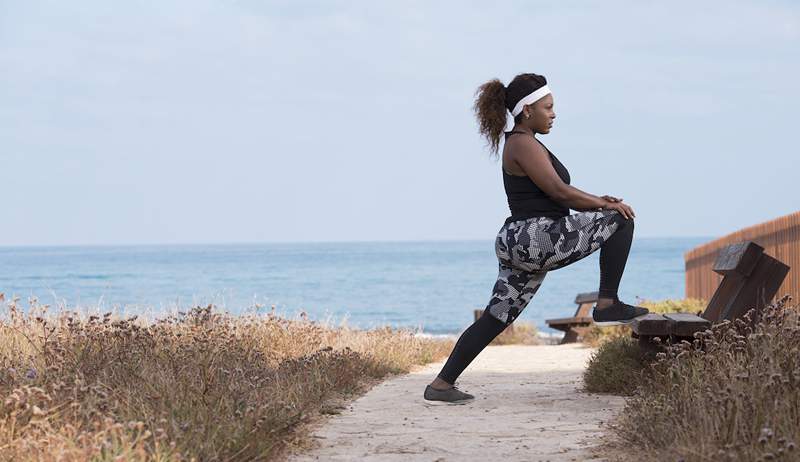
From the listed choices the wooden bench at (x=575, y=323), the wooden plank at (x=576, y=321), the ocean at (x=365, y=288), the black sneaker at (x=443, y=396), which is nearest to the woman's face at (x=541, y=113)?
the black sneaker at (x=443, y=396)

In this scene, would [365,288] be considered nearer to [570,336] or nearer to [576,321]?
[570,336]

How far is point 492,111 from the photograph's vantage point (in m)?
7.00

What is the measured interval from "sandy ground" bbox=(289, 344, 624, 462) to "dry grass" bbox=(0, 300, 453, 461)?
0.95 ft

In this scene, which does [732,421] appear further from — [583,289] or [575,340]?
[583,289]

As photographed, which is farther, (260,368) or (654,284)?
(654,284)

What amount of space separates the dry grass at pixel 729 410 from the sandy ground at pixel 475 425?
0.34 m

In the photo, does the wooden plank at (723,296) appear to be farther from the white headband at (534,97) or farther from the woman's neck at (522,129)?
the white headband at (534,97)

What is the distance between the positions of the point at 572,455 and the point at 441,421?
138cm

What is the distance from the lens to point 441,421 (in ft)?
21.4

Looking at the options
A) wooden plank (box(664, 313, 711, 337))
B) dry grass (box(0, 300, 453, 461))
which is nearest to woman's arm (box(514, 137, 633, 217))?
wooden plank (box(664, 313, 711, 337))

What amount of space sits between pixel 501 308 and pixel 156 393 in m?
2.44

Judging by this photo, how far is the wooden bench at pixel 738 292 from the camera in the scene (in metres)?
6.95

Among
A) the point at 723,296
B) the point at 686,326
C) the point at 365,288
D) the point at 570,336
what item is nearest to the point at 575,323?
the point at 570,336

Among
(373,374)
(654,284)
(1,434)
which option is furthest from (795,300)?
(654,284)
